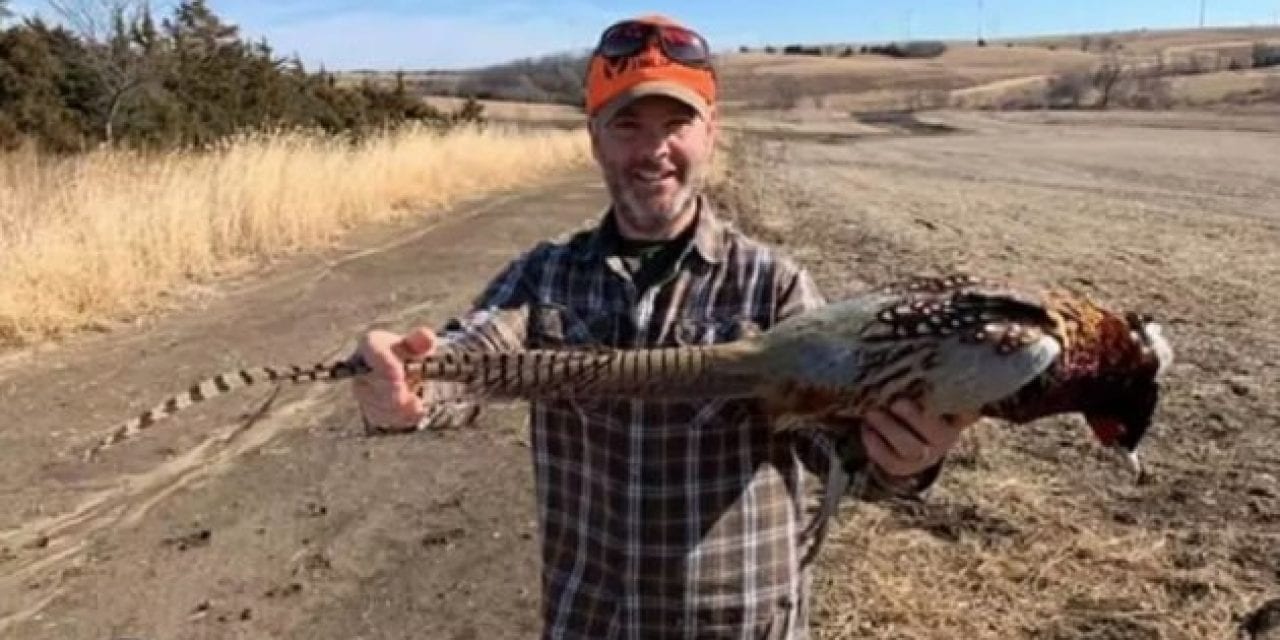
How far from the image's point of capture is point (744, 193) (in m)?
22.7

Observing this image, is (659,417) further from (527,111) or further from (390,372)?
(527,111)

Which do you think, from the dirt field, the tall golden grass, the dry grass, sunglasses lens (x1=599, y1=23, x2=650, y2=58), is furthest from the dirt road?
the dry grass

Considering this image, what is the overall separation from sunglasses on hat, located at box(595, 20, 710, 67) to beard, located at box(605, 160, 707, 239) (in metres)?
0.22

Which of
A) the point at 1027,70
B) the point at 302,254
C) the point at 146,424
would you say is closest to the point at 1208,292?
the point at 302,254

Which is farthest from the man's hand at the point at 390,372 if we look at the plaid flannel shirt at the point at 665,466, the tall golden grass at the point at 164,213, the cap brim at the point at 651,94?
the tall golden grass at the point at 164,213

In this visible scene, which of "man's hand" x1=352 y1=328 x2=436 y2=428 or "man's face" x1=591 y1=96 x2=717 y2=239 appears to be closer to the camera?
"man's hand" x1=352 y1=328 x2=436 y2=428

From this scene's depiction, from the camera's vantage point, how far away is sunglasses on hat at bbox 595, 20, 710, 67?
8.98 ft

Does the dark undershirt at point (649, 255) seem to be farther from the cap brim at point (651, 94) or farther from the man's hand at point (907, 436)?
the man's hand at point (907, 436)

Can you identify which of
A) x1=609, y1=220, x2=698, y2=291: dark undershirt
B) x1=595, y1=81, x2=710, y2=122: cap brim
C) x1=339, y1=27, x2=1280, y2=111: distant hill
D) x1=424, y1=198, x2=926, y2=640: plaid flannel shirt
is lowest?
x1=339, y1=27, x2=1280, y2=111: distant hill

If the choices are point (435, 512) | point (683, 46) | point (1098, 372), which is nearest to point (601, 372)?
point (683, 46)

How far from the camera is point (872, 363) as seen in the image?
236 cm

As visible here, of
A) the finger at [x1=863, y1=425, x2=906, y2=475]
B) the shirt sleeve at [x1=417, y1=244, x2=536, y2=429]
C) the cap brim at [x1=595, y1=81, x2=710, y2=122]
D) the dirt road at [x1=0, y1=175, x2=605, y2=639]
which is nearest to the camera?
the finger at [x1=863, y1=425, x2=906, y2=475]

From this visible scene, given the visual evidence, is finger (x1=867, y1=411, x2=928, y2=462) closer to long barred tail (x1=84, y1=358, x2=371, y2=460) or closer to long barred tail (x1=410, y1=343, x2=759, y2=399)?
long barred tail (x1=410, y1=343, x2=759, y2=399)

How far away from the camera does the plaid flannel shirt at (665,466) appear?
8.84 ft
